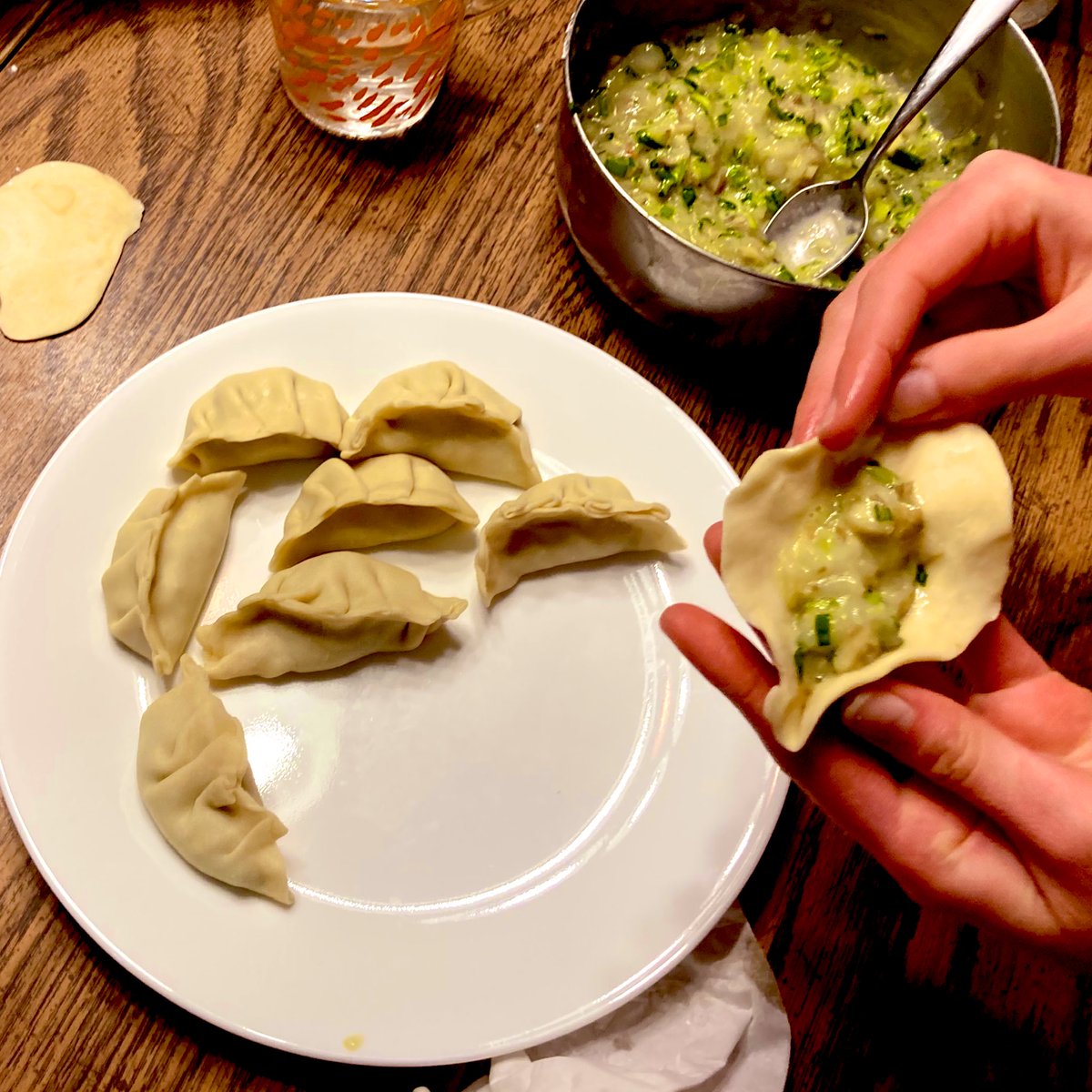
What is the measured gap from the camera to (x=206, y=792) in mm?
1331

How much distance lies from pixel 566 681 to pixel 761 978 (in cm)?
53

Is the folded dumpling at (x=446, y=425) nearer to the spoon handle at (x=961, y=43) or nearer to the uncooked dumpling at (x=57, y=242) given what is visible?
the uncooked dumpling at (x=57, y=242)

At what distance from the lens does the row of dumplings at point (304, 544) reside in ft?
4.43

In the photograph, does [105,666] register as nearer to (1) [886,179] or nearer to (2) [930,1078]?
(2) [930,1078]

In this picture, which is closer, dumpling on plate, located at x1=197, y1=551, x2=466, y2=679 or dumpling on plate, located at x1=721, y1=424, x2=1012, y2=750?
dumpling on plate, located at x1=721, y1=424, x2=1012, y2=750

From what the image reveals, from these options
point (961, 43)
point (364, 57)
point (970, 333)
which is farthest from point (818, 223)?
A: point (364, 57)

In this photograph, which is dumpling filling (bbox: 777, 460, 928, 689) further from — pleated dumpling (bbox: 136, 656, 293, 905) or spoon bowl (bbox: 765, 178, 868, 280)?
pleated dumpling (bbox: 136, 656, 293, 905)

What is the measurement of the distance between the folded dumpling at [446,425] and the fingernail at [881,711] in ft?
2.47

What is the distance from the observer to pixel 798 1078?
4.52ft

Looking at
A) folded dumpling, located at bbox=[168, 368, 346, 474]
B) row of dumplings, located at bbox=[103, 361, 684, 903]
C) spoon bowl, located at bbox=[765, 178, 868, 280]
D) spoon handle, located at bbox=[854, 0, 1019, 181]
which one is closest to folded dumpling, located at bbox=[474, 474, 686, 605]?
row of dumplings, located at bbox=[103, 361, 684, 903]

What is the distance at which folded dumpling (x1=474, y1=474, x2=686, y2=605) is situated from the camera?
4.94ft

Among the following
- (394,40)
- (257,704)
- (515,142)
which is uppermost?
(394,40)

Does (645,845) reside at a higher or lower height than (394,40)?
lower

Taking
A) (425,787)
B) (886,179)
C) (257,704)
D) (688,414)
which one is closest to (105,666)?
(257,704)
